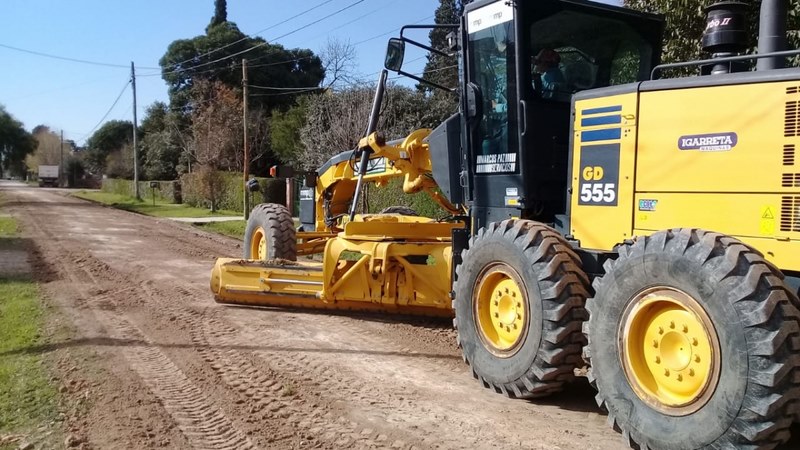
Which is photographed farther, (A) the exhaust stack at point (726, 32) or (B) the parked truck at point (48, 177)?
(B) the parked truck at point (48, 177)

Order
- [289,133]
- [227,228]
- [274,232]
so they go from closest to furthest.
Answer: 1. [274,232]
2. [227,228]
3. [289,133]

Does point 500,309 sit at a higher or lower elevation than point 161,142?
lower

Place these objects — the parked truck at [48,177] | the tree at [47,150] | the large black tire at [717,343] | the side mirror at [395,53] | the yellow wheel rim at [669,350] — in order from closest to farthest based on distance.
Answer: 1. the large black tire at [717,343]
2. the yellow wheel rim at [669,350]
3. the side mirror at [395,53]
4. the parked truck at [48,177]
5. the tree at [47,150]

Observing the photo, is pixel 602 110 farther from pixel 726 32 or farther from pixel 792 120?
pixel 792 120

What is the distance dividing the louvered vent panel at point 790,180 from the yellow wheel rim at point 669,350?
87 cm

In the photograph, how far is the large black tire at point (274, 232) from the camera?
10.2 metres

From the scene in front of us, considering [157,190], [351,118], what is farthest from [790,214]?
[157,190]

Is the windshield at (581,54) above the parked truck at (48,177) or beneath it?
above

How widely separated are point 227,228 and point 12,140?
86.4 meters

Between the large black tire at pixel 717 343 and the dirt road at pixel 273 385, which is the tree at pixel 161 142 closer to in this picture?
the dirt road at pixel 273 385

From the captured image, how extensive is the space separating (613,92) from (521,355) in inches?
80.3

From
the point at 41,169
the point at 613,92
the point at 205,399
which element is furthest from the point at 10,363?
the point at 41,169

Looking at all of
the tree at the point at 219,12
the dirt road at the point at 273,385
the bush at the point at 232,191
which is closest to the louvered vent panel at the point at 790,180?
the dirt road at the point at 273,385

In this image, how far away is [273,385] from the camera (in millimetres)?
5703
